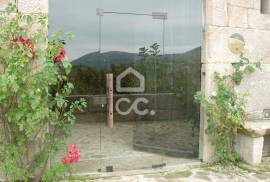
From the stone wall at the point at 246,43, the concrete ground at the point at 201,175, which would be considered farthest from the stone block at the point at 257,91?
the concrete ground at the point at 201,175

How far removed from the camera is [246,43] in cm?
524

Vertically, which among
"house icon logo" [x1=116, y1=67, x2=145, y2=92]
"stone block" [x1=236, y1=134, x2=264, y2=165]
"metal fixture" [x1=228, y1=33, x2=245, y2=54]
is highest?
"metal fixture" [x1=228, y1=33, x2=245, y2=54]

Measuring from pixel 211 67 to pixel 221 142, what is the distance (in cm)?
112

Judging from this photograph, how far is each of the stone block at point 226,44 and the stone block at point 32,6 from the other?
239cm

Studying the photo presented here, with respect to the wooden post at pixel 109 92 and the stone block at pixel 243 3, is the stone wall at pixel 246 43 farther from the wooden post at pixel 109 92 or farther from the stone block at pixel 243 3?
the wooden post at pixel 109 92

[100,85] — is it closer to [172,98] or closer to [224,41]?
[172,98]

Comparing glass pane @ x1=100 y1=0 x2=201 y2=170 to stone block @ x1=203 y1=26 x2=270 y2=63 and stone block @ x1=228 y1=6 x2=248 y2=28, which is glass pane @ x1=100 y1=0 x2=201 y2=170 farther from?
stone block @ x1=228 y1=6 x2=248 y2=28

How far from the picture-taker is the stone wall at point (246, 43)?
500 cm

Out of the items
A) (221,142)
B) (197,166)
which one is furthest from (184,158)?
(221,142)

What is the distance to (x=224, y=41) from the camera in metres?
5.09

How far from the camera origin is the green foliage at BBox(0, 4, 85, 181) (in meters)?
3.51

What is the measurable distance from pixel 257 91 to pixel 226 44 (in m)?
0.96
